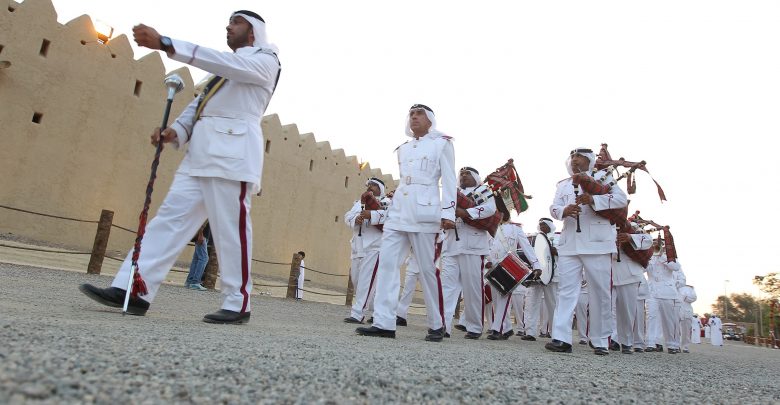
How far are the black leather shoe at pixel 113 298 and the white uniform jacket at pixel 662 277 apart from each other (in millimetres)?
9332

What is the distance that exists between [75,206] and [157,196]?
2340 millimetres

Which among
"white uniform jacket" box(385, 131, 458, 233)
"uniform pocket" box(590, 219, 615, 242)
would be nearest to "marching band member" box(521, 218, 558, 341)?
"uniform pocket" box(590, 219, 615, 242)

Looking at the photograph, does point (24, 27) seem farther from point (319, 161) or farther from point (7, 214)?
point (319, 161)

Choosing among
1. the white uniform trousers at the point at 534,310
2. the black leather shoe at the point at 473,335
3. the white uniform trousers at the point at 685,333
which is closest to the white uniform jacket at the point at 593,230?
the black leather shoe at the point at 473,335

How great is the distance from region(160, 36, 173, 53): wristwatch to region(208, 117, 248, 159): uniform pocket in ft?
1.95

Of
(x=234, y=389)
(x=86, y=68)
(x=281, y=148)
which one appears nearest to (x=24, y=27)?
(x=86, y=68)

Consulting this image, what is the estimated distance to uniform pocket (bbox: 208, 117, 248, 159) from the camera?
3.52 meters

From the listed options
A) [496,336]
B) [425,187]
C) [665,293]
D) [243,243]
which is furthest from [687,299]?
[243,243]

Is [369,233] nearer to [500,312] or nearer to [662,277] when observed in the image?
[500,312]

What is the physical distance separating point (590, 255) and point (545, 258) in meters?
4.07

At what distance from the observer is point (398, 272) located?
4.46 m

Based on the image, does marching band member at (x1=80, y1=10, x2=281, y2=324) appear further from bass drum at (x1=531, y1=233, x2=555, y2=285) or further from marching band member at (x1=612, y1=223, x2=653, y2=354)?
bass drum at (x1=531, y1=233, x2=555, y2=285)

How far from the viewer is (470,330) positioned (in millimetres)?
6391

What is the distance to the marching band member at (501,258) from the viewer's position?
7305 millimetres
